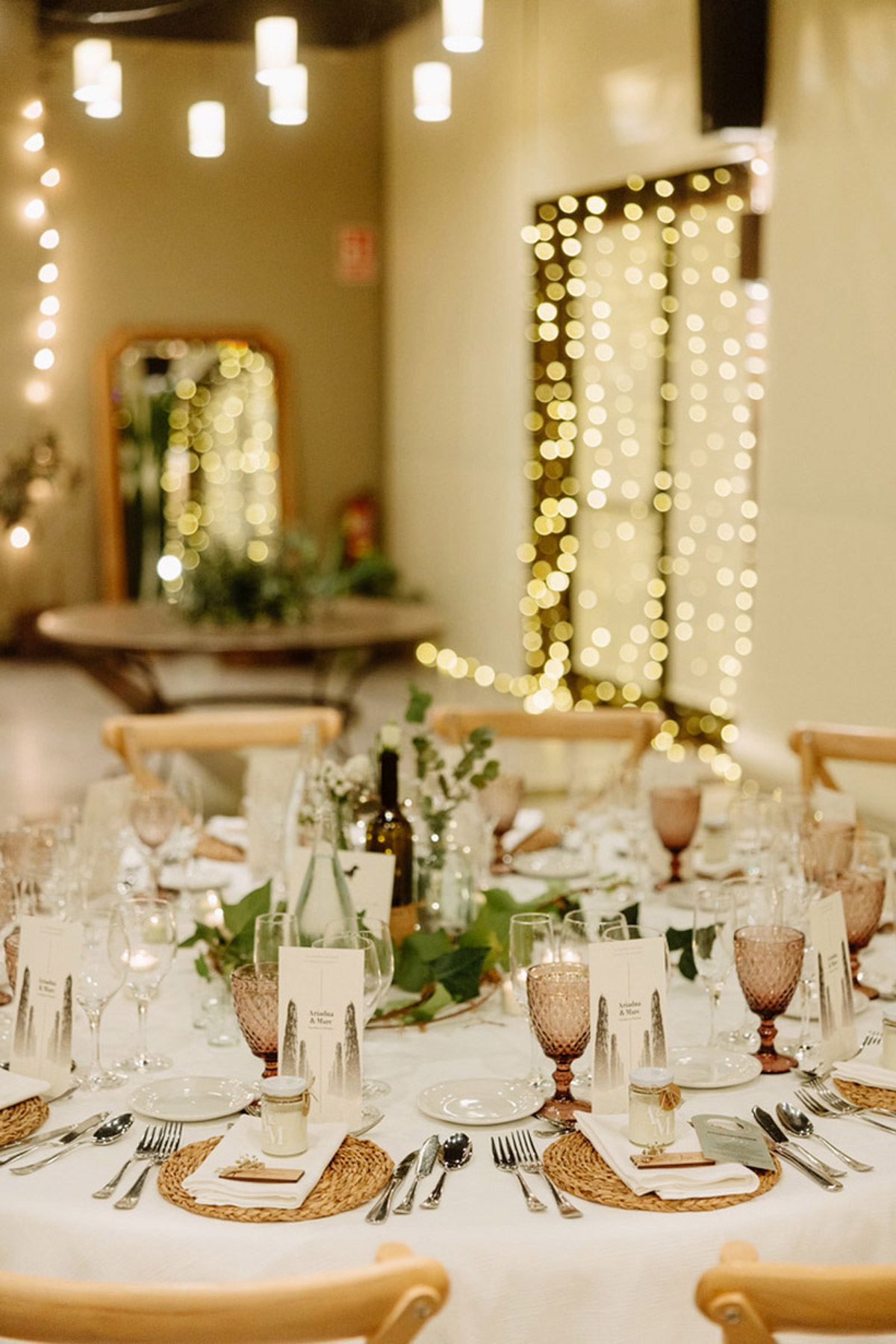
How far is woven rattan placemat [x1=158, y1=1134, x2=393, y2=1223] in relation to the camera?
148 centimetres

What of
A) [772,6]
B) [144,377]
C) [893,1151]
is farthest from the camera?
[144,377]

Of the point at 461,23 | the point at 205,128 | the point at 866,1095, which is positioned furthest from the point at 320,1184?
the point at 205,128

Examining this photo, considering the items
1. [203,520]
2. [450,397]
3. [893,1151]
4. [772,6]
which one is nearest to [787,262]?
[772,6]

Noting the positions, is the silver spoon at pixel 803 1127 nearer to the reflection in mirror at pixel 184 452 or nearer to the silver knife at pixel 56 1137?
the silver knife at pixel 56 1137

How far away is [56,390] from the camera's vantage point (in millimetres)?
9609

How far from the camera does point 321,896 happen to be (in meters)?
2.06

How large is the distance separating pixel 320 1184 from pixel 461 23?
2.70 m

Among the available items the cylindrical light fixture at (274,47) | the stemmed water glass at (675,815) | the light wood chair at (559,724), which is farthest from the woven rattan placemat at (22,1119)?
the cylindrical light fixture at (274,47)

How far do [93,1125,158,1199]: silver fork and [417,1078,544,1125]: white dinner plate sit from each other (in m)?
0.30

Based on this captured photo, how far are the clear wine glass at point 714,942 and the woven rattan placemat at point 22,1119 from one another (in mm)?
804

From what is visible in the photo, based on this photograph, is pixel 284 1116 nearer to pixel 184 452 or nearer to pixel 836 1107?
pixel 836 1107

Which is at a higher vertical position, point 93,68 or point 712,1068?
point 93,68

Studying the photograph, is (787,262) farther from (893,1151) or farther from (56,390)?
(56,390)

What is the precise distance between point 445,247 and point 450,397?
0.89m
